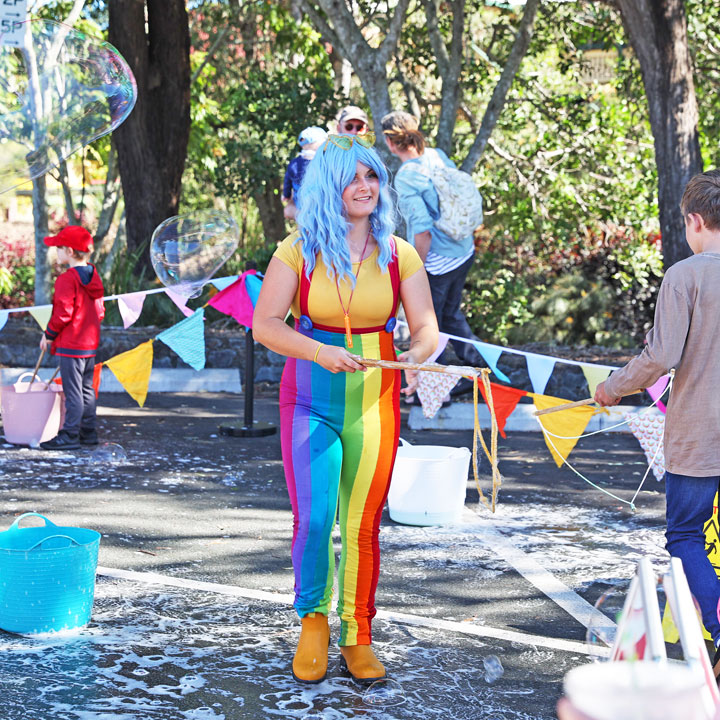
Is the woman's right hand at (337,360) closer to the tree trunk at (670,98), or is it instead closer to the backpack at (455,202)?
the backpack at (455,202)

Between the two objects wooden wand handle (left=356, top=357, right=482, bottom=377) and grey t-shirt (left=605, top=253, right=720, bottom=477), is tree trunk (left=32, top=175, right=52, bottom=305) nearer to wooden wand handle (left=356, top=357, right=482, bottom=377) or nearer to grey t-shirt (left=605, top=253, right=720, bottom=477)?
wooden wand handle (left=356, top=357, right=482, bottom=377)

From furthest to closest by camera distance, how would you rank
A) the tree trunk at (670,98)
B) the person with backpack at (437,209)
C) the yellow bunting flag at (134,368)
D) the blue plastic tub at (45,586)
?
1. the tree trunk at (670,98)
2. the yellow bunting flag at (134,368)
3. the person with backpack at (437,209)
4. the blue plastic tub at (45,586)

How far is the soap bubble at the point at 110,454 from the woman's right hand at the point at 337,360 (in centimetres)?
422

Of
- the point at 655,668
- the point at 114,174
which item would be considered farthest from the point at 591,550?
the point at 114,174

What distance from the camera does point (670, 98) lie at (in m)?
9.84

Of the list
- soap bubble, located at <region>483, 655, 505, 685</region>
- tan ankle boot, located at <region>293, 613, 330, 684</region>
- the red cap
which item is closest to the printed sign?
the red cap

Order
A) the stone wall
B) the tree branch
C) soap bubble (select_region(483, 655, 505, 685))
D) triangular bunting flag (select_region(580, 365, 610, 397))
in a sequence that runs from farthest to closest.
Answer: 1. the tree branch
2. the stone wall
3. triangular bunting flag (select_region(580, 365, 610, 397))
4. soap bubble (select_region(483, 655, 505, 685))

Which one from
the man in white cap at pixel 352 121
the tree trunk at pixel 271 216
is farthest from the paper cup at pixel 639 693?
the tree trunk at pixel 271 216

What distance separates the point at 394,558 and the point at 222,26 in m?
15.3

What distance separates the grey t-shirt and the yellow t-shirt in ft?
2.86

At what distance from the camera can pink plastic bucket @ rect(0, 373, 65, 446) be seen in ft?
24.6

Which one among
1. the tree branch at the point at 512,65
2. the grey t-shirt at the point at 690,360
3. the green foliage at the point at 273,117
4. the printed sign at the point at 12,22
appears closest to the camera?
the grey t-shirt at the point at 690,360

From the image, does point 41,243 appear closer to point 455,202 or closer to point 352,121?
point 352,121

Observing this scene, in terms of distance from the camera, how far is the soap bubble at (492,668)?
361 cm
